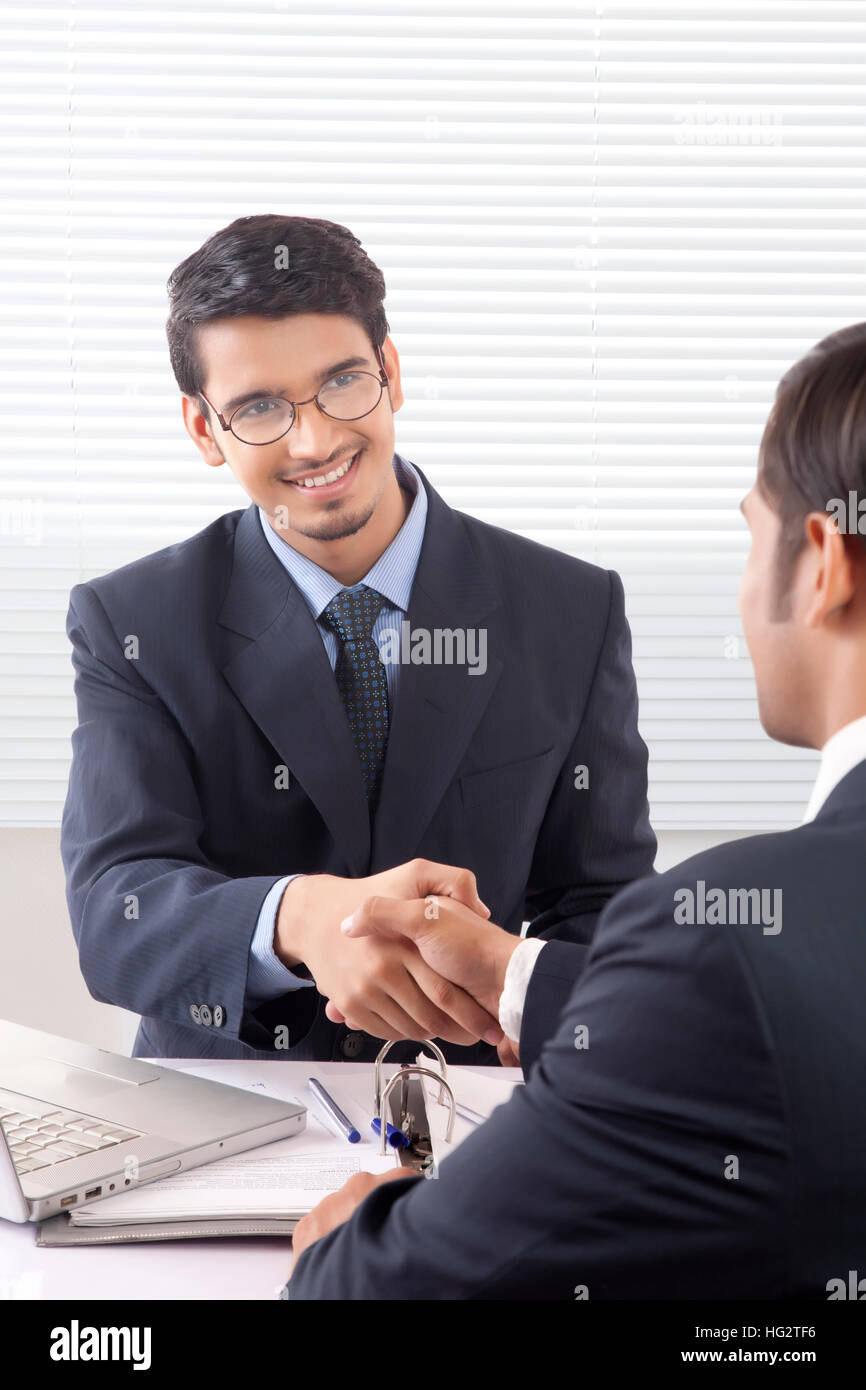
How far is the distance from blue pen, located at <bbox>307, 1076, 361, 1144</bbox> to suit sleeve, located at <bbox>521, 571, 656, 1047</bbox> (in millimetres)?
496

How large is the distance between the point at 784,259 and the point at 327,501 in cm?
138

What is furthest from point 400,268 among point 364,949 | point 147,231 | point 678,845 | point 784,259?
point 364,949

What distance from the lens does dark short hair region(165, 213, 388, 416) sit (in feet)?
5.42

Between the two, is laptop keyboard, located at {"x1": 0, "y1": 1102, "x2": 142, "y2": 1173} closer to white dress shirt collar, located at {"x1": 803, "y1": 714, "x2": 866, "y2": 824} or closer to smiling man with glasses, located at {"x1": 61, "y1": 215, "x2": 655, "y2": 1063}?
smiling man with glasses, located at {"x1": 61, "y1": 215, "x2": 655, "y2": 1063}

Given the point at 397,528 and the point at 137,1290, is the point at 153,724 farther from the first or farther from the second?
the point at 137,1290

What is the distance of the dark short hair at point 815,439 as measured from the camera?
84cm

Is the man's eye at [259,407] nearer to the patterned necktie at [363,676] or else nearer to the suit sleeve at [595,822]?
the patterned necktie at [363,676]

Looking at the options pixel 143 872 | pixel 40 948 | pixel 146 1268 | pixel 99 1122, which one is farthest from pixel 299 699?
pixel 40 948

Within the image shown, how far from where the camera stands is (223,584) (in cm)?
182

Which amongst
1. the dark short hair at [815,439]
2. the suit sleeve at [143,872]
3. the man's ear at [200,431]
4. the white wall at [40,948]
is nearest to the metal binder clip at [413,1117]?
the suit sleeve at [143,872]

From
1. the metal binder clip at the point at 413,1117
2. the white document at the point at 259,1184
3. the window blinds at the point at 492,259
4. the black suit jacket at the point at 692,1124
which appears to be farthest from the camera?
the window blinds at the point at 492,259

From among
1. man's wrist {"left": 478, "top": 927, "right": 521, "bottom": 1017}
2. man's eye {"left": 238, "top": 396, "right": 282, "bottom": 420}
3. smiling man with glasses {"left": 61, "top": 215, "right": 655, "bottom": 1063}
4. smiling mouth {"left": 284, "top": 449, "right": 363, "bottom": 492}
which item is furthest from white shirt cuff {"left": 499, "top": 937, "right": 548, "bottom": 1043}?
man's eye {"left": 238, "top": 396, "right": 282, "bottom": 420}

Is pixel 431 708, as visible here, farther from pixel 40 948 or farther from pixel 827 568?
pixel 40 948

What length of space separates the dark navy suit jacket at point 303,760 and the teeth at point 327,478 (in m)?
0.13
